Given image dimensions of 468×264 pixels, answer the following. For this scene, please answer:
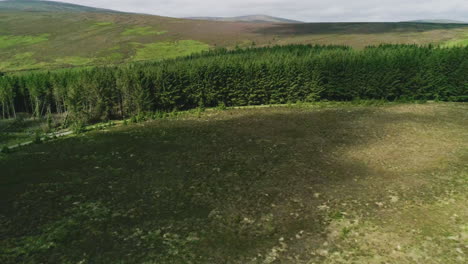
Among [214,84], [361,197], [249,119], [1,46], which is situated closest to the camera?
[361,197]

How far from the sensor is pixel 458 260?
44.3ft

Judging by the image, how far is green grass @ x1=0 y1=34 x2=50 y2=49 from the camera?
12145cm

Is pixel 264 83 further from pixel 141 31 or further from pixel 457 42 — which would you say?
pixel 141 31

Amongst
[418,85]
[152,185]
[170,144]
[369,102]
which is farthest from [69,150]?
[418,85]

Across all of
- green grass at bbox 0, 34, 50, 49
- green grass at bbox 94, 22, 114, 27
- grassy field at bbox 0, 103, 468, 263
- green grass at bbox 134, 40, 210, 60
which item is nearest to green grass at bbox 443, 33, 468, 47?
grassy field at bbox 0, 103, 468, 263

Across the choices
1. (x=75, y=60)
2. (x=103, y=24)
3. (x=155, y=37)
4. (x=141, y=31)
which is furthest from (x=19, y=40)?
(x=155, y=37)

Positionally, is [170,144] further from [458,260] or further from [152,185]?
[458,260]

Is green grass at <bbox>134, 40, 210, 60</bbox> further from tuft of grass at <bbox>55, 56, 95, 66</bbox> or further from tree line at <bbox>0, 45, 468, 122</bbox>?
tree line at <bbox>0, 45, 468, 122</bbox>

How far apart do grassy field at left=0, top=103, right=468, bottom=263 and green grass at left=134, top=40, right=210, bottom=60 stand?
74.3m

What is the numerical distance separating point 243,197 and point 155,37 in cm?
11648

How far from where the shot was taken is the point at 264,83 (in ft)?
175

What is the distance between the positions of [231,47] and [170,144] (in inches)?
3272

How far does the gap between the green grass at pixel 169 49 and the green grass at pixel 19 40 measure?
145ft

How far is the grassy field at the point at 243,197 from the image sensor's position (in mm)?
14812
